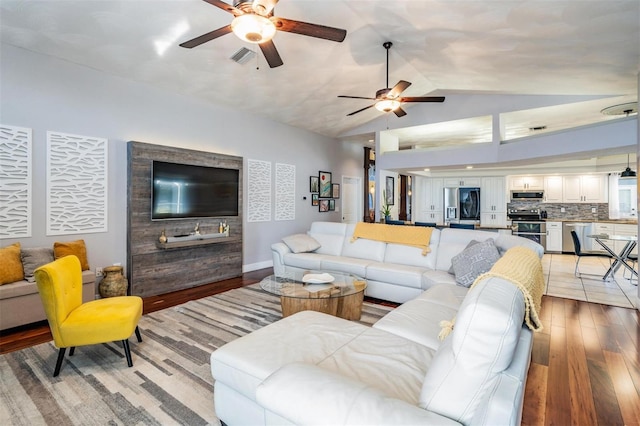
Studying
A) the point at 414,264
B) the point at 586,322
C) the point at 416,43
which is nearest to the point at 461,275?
the point at 414,264

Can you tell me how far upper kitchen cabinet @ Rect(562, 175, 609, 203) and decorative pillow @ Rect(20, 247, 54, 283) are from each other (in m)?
10.3

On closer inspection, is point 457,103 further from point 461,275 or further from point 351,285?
point 351,285

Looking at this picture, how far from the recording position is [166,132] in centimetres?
451

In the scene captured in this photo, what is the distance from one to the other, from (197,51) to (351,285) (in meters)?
3.33

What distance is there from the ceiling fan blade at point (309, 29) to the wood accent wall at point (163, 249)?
2.76 m

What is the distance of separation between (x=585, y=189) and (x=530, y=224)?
1.51m

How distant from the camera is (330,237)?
5035 mm

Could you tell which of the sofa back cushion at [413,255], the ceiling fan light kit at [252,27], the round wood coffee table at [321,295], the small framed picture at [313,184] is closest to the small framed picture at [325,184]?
the small framed picture at [313,184]

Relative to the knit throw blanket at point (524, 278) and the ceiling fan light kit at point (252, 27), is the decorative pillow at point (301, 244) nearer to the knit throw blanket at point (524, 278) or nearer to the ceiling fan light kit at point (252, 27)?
the ceiling fan light kit at point (252, 27)

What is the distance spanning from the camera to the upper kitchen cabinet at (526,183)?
26.2ft

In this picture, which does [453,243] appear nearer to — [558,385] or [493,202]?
[558,385]

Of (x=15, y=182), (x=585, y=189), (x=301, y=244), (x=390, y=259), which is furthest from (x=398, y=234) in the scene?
(x=585, y=189)

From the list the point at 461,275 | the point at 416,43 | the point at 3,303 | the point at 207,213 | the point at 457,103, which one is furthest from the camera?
the point at 457,103

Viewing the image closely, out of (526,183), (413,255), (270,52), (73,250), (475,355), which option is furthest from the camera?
(526,183)
